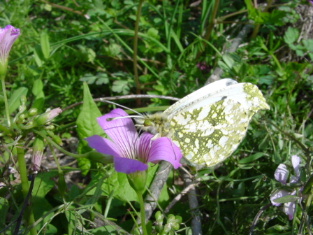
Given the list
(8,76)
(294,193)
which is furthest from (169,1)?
(294,193)

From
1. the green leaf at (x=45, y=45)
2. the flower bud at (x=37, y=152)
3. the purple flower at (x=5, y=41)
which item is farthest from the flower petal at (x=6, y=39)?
the green leaf at (x=45, y=45)

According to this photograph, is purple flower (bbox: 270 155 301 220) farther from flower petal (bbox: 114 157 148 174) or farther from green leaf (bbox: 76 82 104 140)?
green leaf (bbox: 76 82 104 140)

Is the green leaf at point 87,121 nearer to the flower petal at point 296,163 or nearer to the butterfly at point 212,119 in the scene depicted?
the butterfly at point 212,119

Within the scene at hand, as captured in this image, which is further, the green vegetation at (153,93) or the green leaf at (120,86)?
the green leaf at (120,86)

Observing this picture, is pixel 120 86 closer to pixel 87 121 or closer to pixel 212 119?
pixel 87 121

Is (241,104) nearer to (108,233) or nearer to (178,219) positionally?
(178,219)

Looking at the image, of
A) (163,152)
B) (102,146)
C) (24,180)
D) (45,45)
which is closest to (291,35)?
(45,45)
